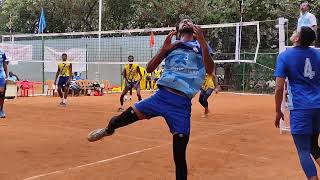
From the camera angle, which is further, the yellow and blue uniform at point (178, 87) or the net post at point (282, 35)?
the net post at point (282, 35)

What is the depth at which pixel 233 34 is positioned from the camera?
28.0 metres

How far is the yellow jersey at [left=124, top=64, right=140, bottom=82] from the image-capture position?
15758 millimetres

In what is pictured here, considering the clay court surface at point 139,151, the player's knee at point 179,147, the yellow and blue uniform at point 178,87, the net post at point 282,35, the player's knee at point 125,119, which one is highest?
the net post at point 282,35

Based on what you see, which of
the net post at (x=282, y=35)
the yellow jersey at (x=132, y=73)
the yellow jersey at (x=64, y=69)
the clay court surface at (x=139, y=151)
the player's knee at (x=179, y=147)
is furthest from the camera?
the yellow jersey at (x=64, y=69)

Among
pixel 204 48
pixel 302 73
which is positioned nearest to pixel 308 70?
pixel 302 73

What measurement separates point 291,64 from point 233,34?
2344 cm

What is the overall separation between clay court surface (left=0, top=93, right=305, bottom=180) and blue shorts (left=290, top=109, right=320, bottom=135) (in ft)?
4.80

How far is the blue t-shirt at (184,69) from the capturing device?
4.78 m

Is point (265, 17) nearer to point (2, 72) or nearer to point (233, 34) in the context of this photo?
point (233, 34)

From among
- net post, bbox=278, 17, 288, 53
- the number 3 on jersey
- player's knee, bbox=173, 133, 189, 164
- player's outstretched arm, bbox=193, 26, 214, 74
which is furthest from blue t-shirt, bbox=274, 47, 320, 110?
net post, bbox=278, 17, 288, 53

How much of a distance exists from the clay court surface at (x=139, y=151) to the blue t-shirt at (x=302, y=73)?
1.63 m

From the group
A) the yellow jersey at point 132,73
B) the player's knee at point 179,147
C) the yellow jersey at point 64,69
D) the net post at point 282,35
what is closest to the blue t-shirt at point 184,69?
the player's knee at point 179,147

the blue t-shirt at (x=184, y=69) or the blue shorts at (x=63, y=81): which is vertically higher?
the blue t-shirt at (x=184, y=69)

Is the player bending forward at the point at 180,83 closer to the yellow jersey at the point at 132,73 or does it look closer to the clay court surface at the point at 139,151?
the clay court surface at the point at 139,151
